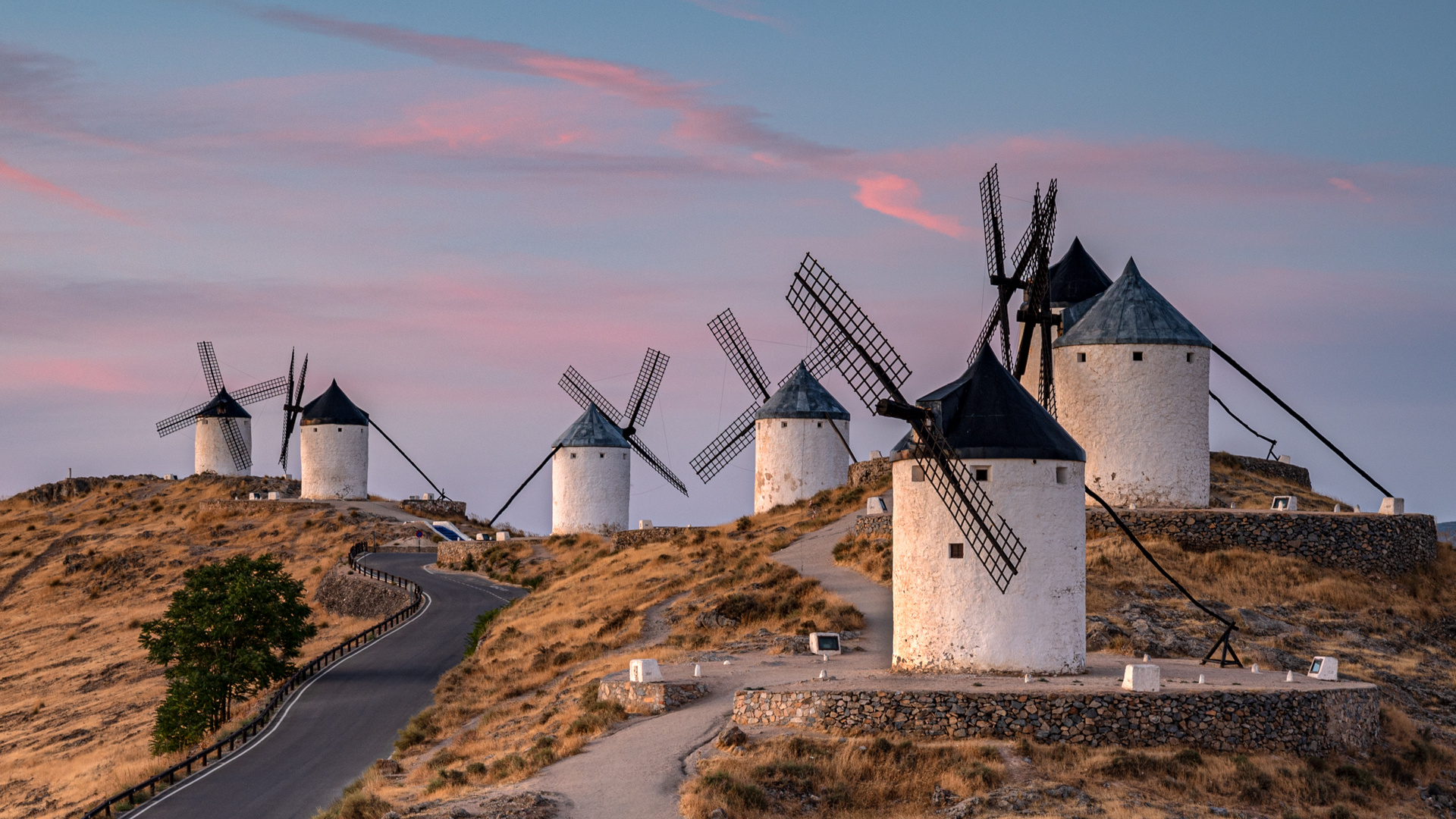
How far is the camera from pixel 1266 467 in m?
55.9

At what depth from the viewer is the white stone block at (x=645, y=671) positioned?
29.4 metres

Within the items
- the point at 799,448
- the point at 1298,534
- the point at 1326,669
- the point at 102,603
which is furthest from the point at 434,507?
the point at 1326,669

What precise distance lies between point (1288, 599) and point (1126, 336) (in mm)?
9077

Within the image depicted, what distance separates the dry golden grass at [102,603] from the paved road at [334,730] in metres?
4.01

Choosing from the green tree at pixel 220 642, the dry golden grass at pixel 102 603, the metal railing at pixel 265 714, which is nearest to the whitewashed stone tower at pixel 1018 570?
the metal railing at pixel 265 714

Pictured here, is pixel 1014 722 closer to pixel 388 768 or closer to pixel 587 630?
pixel 388 768

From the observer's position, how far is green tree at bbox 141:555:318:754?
39750 mm

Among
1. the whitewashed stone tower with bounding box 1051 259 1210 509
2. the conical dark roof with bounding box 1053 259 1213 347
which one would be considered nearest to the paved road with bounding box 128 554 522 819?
the whitewashed stone tower with bounding box 1051 259 1210 509

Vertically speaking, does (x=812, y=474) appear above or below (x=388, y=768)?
above

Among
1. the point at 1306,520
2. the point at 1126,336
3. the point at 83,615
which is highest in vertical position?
the point at 1126,336

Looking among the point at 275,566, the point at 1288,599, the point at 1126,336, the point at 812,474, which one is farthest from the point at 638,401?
the point at 1288,599

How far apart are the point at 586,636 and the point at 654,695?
11.7 m

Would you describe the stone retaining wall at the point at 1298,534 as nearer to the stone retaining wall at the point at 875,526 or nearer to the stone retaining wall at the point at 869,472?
the stone retaining wall at the point at 875,526

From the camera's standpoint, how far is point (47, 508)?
98000 mm
